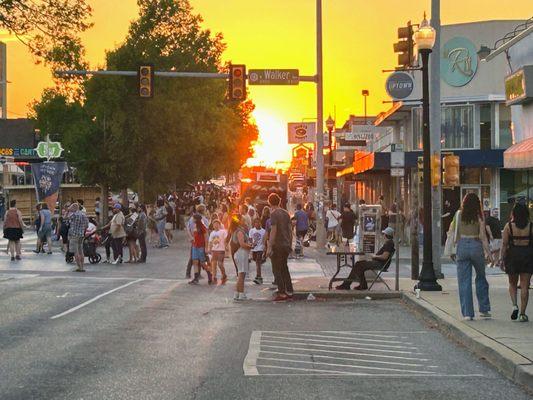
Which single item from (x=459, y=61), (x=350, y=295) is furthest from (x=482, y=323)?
(x=459, y=61)

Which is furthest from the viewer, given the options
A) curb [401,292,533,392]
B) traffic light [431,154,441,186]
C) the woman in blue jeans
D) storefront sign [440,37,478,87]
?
storefront sign [440,37,478,87]

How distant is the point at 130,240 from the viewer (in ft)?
84.6

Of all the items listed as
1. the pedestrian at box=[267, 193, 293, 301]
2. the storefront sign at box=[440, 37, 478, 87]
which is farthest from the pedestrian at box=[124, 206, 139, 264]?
the storefront sign at box=[440, 37, 478, 87]

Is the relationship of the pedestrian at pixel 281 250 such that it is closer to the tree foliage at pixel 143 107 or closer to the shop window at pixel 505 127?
the shop window at pixel 505 127

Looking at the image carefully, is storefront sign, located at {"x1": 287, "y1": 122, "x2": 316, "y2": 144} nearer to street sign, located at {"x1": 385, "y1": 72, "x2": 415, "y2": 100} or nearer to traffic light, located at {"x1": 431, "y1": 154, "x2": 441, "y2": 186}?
street sign, located at {"x1": 385, "y1": 72, "x2": 415, "y2": 100}

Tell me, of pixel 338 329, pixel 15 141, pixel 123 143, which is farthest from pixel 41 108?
pixel 15 141

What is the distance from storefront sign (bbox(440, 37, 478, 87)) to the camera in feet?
111

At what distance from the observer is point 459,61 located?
34.8m

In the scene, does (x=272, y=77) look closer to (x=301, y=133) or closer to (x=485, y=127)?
(x=301, y=133)

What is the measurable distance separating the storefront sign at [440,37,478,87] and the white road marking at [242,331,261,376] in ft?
82.2

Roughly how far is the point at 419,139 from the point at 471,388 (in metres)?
29.4

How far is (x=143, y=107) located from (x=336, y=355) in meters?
32.0

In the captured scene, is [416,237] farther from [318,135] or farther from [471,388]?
[318,135]

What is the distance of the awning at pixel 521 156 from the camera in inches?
667
